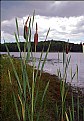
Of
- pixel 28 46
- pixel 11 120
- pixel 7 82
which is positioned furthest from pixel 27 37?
pixel 7 82

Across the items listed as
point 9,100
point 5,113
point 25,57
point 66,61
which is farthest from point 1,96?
point 25,57

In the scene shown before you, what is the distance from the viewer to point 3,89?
5258 millimetres

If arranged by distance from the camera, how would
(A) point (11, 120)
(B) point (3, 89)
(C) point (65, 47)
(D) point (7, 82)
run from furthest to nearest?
(D) point (7, 82) → (B) point (3, 89) → (A) point (11, 120) → (C) point (65, 47)

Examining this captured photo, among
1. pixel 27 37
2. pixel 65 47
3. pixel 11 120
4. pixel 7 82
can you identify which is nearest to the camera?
pixel 27 37

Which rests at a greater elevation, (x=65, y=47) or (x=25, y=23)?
(x=25, y=23)

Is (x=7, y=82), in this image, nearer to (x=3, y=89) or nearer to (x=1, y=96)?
(x=3, y=89)

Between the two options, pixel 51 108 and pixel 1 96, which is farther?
pixel 51 108

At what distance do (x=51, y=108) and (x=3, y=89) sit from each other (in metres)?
1.31

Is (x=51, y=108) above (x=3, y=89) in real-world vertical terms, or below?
below

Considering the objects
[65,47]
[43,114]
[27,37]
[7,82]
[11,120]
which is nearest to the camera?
[27,37]

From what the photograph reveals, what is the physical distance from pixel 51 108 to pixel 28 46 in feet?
13.8

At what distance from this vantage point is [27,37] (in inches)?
71.0

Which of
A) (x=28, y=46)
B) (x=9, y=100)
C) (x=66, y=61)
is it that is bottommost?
(x=9, y=100)

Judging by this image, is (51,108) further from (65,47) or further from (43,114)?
(65,47)
